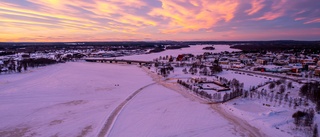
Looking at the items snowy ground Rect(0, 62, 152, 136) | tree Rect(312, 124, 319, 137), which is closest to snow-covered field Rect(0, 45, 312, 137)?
snowy ground Rect(0, 62, 152, 136)

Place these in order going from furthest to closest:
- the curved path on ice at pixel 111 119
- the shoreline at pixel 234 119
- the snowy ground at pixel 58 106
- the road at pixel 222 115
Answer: the snowy ground at pixel 58 106, the shoreline at pixel 234 119, the road at pixel 222 115, the curved path on ice at pixel 111 119

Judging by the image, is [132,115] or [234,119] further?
[132,115]

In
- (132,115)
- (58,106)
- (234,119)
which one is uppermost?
(58,106)

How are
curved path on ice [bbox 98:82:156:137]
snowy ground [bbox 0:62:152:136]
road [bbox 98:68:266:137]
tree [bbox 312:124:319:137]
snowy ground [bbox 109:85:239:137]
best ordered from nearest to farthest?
tree [bbox 312:124:319:137]
curved path on ice [bbox 98:82:156:137]
snowy ground [bbox 109:85:239:137]
road [bbox 98:68:266:137]
snowy ground [bbox 0:62:152:136]

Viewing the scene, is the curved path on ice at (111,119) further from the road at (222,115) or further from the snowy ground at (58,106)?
the snowy ground at (58,106)

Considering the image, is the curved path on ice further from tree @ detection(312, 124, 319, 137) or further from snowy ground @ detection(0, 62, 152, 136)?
tree @ detection(312, 124, 319, 137)

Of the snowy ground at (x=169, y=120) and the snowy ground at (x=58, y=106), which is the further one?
the snowy ground at (x=58, y=106)

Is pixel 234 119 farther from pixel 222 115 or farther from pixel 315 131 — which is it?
pixel 315 131

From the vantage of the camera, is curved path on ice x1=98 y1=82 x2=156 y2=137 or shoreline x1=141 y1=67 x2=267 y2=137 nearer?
curved path on ice x1=98 y1=82 x2=156 y2=137

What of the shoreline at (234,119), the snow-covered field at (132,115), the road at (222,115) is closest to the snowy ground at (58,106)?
the snow-covered field at (132,115)

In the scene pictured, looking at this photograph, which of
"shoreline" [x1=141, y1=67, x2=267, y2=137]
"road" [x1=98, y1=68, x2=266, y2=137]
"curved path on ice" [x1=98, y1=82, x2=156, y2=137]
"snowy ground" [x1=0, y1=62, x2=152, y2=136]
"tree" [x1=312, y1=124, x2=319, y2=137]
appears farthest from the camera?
"snowy ground" [x1=0, y1=62, x2=152, y2=136]

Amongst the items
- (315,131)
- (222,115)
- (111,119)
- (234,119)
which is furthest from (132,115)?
(315,131)

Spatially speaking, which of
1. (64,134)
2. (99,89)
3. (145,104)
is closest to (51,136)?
(64,134)
